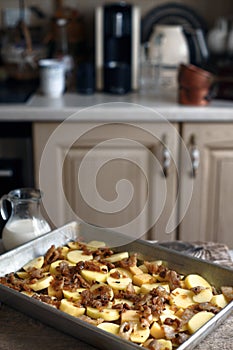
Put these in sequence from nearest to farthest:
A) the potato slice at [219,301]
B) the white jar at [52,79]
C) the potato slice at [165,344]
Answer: the potato slice at [165,344] < the potato slice at [219,301] < the white jar at [52,79]

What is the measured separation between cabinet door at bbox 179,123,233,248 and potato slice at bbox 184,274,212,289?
1.24 metres

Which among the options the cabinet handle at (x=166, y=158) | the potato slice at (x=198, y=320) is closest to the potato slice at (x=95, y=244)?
the potato slice at (x=198, y=320)

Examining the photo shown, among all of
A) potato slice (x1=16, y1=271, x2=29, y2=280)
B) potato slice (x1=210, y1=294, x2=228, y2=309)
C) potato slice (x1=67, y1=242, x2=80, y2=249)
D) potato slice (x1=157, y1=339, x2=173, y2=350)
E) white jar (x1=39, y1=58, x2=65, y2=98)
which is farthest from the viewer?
white jar (x1=39, y1=58, x2=65, y2=98)

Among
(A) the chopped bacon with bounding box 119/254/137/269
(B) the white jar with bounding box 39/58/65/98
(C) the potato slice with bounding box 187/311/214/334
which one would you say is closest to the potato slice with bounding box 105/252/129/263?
(A) the chopped bacon with bounding box 119/254/137/269

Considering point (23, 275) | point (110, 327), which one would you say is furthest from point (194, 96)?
point (110, 327)

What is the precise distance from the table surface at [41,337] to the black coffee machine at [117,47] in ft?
5.26

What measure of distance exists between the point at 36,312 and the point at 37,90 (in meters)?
1.71

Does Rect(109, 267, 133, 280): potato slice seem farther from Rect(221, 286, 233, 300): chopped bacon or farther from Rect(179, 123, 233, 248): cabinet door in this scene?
Rect(179, 123, 233, 248): cabinet door

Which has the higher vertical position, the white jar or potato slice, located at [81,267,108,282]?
the white jar

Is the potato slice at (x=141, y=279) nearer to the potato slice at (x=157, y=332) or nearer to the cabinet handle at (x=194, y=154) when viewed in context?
the potato slice at (x=157, y=332)

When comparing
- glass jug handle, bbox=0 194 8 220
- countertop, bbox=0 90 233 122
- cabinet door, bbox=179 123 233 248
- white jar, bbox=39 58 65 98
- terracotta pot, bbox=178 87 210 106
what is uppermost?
white jar, bbox=39 58 65 98

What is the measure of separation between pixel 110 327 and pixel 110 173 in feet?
4.74

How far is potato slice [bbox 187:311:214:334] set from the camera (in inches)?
38.2

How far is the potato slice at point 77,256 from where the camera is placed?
3.96ft
